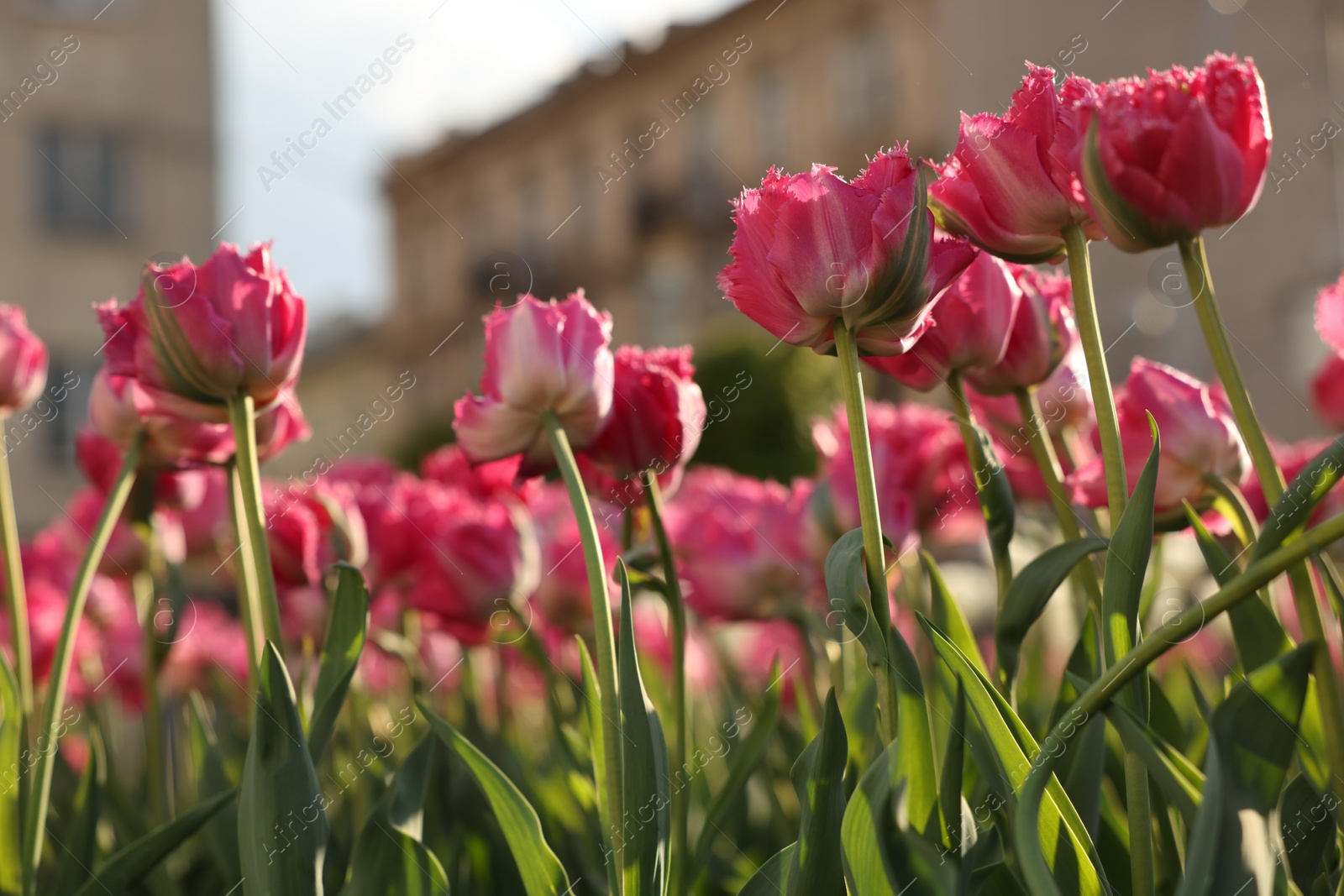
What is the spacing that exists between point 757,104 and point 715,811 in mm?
14797

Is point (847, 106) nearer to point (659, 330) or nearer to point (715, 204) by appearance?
point (715, 204)

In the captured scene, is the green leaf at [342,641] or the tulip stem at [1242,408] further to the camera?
the green leaf at [342,641]

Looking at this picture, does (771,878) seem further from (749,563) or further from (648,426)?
(749,563)

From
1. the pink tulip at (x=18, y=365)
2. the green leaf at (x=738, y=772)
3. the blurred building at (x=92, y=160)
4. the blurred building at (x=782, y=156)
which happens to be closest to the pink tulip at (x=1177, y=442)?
the green leaf at (x=738, y=772)

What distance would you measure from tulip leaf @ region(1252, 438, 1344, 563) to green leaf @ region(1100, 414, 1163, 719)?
0.04 meters

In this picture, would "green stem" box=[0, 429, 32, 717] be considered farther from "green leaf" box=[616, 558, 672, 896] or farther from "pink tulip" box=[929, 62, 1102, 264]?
"pink tulip" box=[929, 62, 1102, 264]

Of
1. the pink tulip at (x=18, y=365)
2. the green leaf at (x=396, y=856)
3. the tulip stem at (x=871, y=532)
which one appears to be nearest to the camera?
the tulip stem at (x=871, y=532)

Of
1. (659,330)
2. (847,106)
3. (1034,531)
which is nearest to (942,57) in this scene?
(847,106)

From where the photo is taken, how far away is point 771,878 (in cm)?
56

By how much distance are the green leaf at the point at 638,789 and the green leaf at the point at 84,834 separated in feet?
1.27

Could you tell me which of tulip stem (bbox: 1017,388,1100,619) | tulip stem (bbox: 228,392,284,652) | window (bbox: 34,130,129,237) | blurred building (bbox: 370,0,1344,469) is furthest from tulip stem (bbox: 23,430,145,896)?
window (bbox: 34,130,129,237)

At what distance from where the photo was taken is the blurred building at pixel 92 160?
945cm

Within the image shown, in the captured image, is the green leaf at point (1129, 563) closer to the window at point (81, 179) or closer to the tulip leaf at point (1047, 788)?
the tulip leaf at point (1047, 788)

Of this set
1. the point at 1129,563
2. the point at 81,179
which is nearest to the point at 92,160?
the point at 81,179
